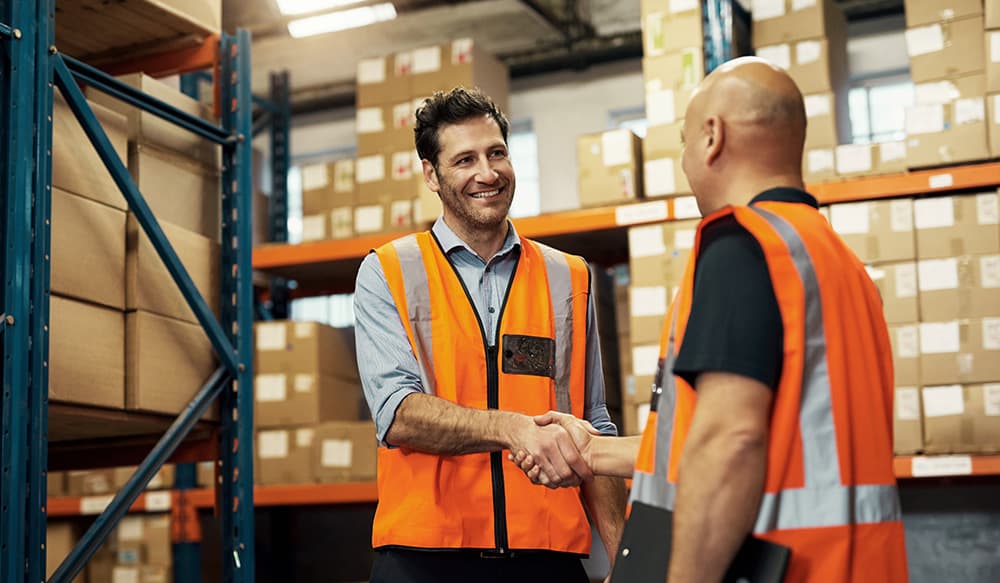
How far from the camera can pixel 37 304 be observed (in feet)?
11.9

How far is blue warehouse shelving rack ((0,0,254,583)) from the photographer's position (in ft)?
11.6

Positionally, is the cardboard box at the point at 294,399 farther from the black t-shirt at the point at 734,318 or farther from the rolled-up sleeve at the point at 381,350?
the black t-shirt at the point at 734,318

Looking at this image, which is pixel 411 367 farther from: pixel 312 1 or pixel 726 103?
pixel 312 1

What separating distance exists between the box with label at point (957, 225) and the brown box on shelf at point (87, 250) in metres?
3.92

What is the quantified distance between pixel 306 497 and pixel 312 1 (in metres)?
3.05

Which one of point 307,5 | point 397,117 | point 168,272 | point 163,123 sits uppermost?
point 307,5

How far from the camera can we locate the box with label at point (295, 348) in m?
7.29

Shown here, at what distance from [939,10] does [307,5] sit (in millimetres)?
3702

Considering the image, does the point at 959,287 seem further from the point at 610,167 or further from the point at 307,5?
the point at 307,5

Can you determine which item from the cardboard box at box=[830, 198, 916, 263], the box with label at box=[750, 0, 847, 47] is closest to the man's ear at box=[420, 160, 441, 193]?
the cardboard box at box=[830, 198, 916, 263]

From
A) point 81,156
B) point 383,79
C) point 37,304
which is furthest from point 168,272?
point 383,79

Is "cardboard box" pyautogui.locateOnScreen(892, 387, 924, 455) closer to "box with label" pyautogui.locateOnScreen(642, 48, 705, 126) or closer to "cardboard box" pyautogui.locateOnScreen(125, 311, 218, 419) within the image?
"box with label" pyautogui.locateOnScreen(642, 48, 705, 126)

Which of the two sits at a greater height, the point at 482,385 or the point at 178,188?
the point at 178,188

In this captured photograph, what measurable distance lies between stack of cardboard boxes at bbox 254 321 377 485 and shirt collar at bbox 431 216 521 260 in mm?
4174
